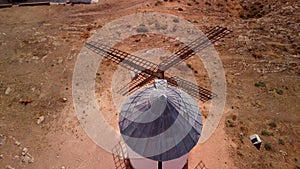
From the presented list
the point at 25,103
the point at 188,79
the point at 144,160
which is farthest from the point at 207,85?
the point at 25,103

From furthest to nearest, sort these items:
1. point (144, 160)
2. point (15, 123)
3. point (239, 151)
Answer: point (15, 123), point (239, 151), point (144, 160)

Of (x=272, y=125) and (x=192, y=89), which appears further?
(x=192, y=89)

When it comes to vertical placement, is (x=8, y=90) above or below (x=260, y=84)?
below

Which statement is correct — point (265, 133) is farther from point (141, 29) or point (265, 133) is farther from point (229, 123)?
point (141, 29)

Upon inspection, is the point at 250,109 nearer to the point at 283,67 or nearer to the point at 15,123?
the point at 283,67

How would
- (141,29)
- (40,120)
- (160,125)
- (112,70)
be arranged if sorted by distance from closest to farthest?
(160,125), (40,120), (112,70), (141,29)

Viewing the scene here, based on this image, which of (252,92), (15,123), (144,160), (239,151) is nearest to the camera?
(144,160)

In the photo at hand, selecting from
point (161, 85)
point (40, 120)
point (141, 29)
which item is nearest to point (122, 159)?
point (161, 85)
